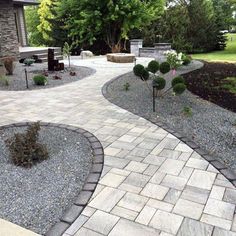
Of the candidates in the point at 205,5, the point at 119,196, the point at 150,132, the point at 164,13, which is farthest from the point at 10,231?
the point at 205,5

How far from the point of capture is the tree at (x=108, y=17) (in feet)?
55.7

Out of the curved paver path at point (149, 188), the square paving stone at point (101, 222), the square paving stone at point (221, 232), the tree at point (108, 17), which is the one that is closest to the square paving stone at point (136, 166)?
the curved paver path at point (149, 188)

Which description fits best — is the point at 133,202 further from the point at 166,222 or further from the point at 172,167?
the point at 172,167

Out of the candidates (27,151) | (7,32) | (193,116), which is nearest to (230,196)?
(27,151)

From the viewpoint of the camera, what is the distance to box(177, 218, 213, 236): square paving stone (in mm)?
2557

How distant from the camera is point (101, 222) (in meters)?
2.73

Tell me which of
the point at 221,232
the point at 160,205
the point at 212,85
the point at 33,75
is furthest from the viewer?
the point at 33,75

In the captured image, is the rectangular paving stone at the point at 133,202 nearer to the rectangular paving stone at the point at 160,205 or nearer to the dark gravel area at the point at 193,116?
the rectangular paving stone at the point at 160,205

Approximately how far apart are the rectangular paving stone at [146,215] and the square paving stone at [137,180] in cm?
45

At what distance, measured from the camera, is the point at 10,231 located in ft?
8.66

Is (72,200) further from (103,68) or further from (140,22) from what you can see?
(140,22)

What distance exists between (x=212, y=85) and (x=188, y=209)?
6.32 meters

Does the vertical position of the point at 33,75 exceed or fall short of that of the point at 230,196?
it exceeds it

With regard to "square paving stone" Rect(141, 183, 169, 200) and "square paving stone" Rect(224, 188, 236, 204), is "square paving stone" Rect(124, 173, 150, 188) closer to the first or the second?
"square paving stone" Rect(141, 183, 169, 200)
